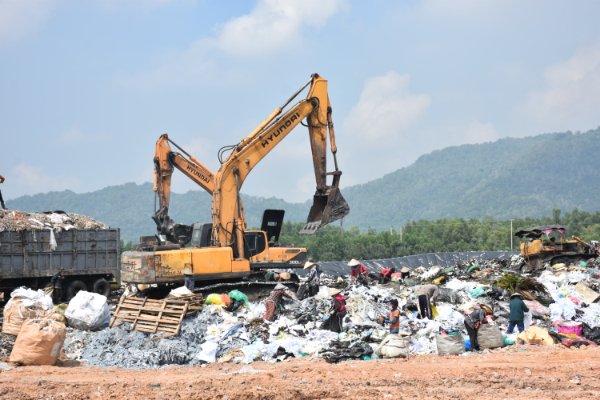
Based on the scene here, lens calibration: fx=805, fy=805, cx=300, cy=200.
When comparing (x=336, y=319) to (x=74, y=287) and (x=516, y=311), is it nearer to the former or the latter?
(x=516, y=311)

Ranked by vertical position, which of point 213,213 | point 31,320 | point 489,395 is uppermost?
point 213,213

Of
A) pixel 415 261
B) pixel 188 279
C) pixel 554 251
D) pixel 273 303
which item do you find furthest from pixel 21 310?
pixel 415 261

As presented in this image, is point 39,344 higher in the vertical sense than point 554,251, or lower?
lower

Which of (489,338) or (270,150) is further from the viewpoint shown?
(270,150)

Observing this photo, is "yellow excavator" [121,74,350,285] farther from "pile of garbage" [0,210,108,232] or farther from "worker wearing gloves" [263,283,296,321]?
"pile of garbage" [0,210,108,232]

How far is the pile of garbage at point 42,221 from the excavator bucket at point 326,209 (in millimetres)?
6722

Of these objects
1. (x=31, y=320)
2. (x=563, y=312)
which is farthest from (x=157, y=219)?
(x=563, y=312)

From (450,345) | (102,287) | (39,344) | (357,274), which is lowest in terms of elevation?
(450,345)

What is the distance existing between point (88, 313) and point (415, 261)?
18856 mm

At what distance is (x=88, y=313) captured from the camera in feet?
50.8

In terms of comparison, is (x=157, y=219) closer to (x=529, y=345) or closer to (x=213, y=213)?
(x=213, y=213)

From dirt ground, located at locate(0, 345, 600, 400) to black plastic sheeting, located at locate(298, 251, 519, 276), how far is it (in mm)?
15360

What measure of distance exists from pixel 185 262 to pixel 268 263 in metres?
2.23

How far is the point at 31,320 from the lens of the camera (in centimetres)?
1344
